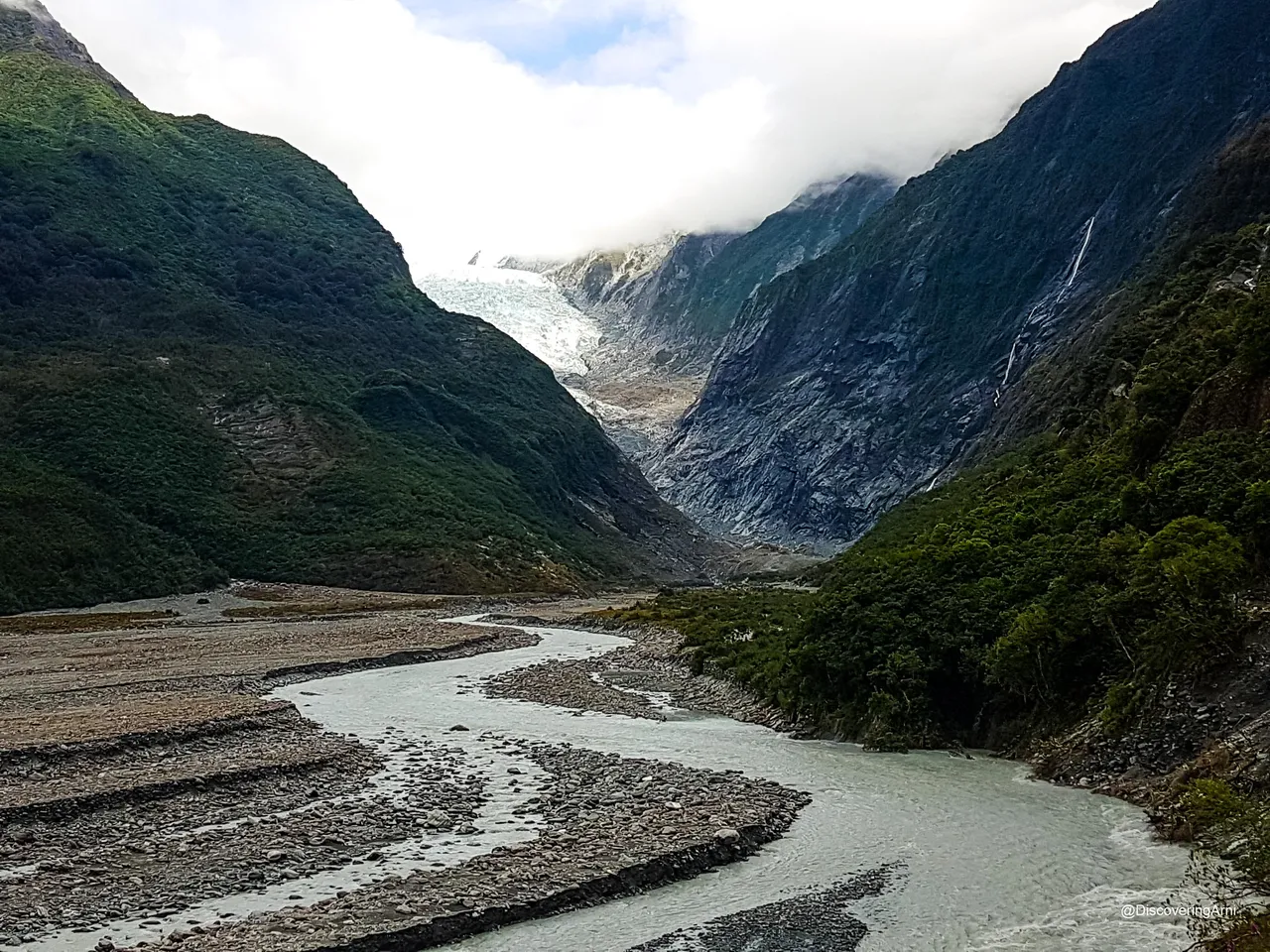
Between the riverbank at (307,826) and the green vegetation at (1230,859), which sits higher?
the green vegetation at (1230,859)

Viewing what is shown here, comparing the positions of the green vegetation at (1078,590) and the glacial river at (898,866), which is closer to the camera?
the glacial river at (898,866)

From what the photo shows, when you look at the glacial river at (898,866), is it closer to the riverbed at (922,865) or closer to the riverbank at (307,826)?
the riverbed at (922,865)

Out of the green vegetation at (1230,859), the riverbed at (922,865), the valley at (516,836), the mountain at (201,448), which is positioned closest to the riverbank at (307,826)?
the valley at (516,836)

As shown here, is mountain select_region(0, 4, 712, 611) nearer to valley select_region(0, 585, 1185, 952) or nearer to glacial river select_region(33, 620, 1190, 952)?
valley select_region(0, 585, 1185, 952)

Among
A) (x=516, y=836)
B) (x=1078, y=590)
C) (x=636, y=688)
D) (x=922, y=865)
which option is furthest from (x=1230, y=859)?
(x=636, y=688)

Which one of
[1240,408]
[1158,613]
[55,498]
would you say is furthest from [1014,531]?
[55,498]

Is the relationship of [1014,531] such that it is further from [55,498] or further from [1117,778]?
[55,498]
